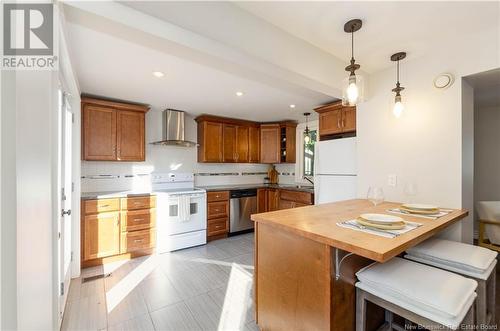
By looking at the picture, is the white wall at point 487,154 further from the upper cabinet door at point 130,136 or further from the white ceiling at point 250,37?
the upper cabinet door at point 130,136

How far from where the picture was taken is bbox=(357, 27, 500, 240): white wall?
189 centimetres

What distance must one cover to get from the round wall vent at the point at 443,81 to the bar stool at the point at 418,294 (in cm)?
164

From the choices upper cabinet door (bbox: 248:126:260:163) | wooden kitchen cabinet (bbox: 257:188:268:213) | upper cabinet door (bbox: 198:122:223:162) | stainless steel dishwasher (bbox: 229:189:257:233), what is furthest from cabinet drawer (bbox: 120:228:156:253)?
upper cabinet door (bbox: 248:126:260:163)

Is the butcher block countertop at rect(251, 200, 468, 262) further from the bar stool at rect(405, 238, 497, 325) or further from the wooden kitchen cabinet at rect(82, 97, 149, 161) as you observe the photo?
the wooden kitchen cabinet at rect(82, 97, 149, 161)

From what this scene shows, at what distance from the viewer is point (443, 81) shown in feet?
6.52

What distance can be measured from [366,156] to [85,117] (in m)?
3.62

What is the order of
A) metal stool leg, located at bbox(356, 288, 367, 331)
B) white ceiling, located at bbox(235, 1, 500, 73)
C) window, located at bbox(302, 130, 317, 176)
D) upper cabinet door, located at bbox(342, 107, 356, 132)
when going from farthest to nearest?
1. window, located at bbox(302, 130, 317, 176)
2. upper cabinet door, located at bbox(342, 107, 356, 132)
3. white ceiling, located at bbox(235, 1, 500, 73)
4. metal stool leg, located at bbox(356, 288, 367, 331)

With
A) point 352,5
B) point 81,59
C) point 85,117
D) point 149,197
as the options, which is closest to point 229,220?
point 149,197

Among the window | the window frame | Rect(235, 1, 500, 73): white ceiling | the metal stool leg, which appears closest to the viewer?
the metal stool leg

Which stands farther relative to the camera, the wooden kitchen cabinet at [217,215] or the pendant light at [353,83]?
the wooden kitchen cabinet at [217,215]

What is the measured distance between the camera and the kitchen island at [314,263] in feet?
3.73

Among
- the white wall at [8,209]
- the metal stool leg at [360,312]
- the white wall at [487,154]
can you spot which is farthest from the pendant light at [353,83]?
the white wall at [487,154]

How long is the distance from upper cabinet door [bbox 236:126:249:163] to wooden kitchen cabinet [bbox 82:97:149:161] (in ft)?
5.74

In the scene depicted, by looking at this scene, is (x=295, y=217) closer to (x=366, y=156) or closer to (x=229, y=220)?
(x=366, y=156)
